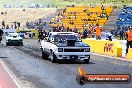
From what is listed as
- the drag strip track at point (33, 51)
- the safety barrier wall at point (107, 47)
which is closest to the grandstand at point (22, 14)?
the drag strip track at point (33, 51)

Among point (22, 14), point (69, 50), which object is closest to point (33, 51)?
point (69, 50)

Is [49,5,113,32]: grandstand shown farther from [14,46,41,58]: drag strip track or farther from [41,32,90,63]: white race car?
[41,32,90,63]: white race car

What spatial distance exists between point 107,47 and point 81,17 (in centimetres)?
4416

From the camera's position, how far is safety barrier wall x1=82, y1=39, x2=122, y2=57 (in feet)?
Result: 83.7

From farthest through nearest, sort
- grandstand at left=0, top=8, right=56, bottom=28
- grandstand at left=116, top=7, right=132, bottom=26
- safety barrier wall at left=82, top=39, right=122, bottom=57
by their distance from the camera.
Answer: grandstand at left=0, top=8, right=56, bottom=28, grandstand at left=116, top=7, right=132, bottom=26, safety barrier wall at left=82, top=39, right=122, bottom=57

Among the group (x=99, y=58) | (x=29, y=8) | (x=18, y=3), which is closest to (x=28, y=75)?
(x=99, y=58)

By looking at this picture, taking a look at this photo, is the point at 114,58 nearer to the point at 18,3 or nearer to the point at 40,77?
the point at 40,77

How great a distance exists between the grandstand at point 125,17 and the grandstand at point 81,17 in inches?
102

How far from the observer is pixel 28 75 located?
696 inches

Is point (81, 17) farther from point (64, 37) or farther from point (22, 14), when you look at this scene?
point (64, 37)

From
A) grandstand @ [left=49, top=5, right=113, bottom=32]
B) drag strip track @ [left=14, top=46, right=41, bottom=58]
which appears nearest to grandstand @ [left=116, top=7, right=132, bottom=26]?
grandstand @ [left=49, top=5, right=113, bottom=32]

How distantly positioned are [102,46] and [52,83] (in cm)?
1480

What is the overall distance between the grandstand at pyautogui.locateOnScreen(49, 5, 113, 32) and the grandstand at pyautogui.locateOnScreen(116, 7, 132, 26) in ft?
8.47

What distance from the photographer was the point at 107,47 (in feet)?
90.7
